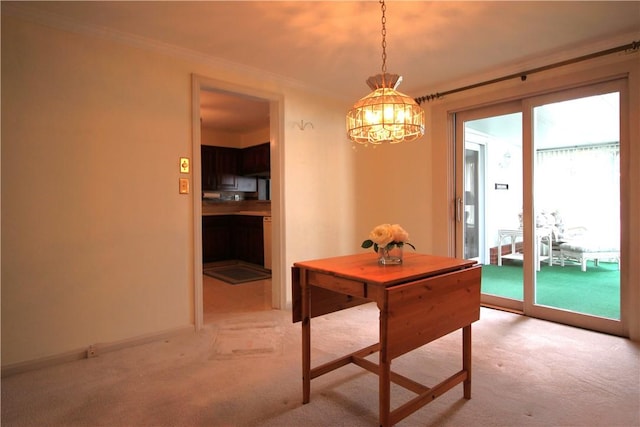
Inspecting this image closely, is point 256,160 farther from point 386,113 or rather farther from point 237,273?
point 386,113

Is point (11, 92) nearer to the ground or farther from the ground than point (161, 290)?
farther from the ground

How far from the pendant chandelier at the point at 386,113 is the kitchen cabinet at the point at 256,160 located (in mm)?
3631

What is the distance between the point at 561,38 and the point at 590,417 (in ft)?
7.96

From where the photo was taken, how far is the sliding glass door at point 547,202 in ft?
9.11

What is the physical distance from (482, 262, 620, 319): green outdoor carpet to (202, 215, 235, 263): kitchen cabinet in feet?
12.8

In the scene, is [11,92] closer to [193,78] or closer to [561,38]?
[193,78]

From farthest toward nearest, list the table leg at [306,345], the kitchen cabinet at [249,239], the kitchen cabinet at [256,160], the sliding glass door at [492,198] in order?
the kitchen cabinet at [256,160] → the kitchen cabinet at [249,239] → the sliding glass door at [492,198] → the table leg at [306,345]

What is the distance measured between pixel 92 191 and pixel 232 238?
11.5 feet

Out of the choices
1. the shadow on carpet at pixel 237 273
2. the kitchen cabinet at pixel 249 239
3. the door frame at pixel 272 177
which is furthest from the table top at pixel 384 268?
the kitchen cabinet at pixel 249 239

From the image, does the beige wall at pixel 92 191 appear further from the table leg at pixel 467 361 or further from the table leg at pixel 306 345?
the table leg at pixel 467 361

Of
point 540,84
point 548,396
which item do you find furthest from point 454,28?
point 548,396

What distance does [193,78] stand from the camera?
276 centimetres

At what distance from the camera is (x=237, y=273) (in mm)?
5016

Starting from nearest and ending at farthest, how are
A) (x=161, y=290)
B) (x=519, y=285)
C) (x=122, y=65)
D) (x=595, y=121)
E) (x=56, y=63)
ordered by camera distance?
(x=56, y=63)
(x=122, y=65)
(x=161, y=290)
(x=595, y=121)
(x=519, y=285)
